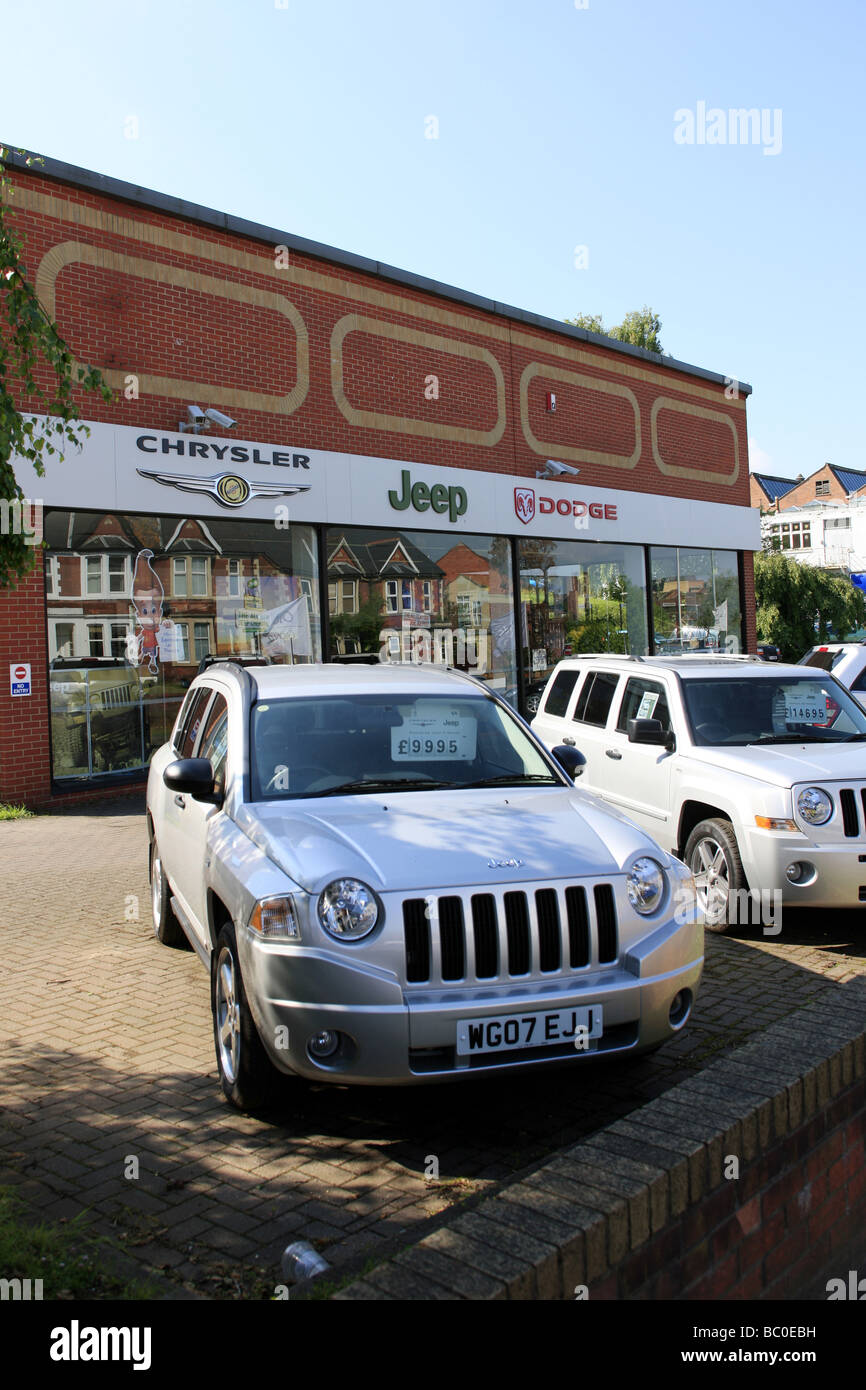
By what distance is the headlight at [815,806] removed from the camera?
20.6ft

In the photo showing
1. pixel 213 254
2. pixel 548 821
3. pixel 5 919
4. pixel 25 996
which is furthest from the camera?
pixel 213 254

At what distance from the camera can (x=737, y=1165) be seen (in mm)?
2955

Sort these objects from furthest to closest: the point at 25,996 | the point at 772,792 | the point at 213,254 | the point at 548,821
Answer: the point at 213,254 → the point at 772,792 → the point at 25,996 → the point at 548,821

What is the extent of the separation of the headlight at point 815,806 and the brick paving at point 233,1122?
2.70 ft

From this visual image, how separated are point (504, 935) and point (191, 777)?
173 centimetres

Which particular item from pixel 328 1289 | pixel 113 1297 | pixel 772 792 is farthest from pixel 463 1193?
pixel 772 792

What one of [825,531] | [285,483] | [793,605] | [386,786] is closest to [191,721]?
[386,786]

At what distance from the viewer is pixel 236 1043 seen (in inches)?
161

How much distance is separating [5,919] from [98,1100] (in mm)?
3665

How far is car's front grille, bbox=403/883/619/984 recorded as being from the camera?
3.69 metres

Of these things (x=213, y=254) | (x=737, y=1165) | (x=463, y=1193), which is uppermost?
(x=213, y=254)

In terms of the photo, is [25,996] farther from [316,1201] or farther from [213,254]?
[213,254]

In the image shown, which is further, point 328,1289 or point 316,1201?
point 316,1201

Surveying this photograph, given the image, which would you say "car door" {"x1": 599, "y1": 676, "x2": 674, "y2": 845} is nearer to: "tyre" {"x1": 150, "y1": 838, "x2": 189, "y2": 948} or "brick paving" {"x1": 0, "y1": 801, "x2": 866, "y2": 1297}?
"brick paving" {"x1": 0, "y1": 801, "x2": 866, "y2": 1297}
